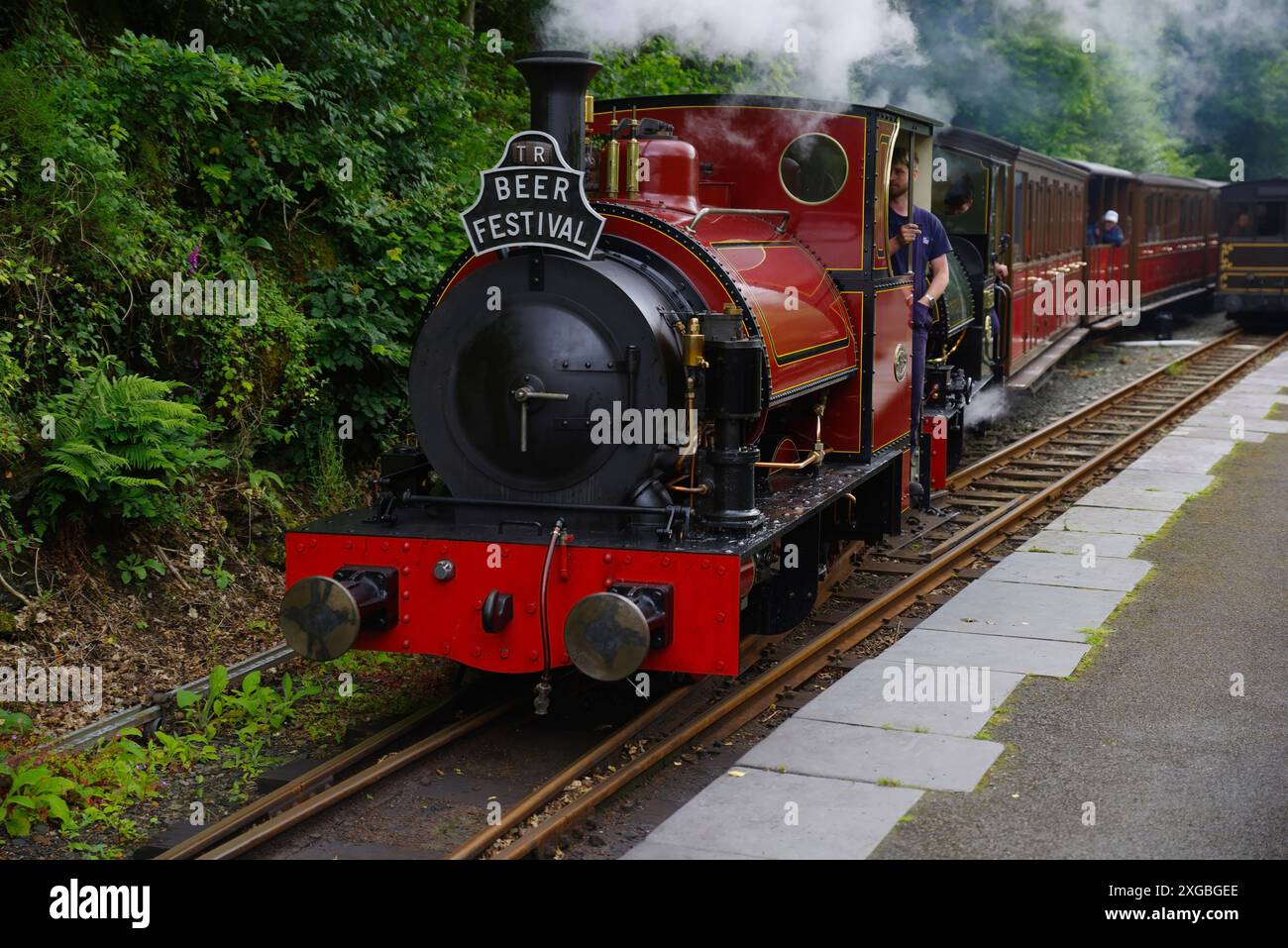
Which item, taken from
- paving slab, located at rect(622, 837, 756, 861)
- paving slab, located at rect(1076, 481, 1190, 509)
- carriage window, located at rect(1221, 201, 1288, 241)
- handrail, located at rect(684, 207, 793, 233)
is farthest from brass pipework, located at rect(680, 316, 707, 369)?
carriage window, located at rect(1221, 201, 1288, 241)

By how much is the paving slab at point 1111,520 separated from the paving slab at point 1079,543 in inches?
5.7

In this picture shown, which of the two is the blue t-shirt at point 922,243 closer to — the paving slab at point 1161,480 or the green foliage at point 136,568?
the paving slab at point 1161,480

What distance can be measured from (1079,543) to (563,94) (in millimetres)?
5687

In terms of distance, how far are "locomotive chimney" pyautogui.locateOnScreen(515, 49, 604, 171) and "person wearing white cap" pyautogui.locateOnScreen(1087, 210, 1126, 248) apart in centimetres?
1734

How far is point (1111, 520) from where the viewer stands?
10820mm

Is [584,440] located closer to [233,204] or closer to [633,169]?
[633,169]

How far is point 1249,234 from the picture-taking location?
2634 cm

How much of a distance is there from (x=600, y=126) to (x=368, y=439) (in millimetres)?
2928

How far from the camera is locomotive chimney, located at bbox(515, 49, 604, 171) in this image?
595cm

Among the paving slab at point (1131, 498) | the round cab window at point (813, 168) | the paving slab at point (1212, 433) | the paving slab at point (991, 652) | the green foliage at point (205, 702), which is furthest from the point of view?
the paving slab at point (1212, 433)

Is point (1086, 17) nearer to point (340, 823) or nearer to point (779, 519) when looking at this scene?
point (779, 519)

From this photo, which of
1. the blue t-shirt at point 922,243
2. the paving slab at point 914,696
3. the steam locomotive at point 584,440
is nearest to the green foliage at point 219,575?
the steam locomotive at point 584,440

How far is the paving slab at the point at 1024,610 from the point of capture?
7773 millimetres

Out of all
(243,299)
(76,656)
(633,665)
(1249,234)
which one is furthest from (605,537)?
(1249,234)
